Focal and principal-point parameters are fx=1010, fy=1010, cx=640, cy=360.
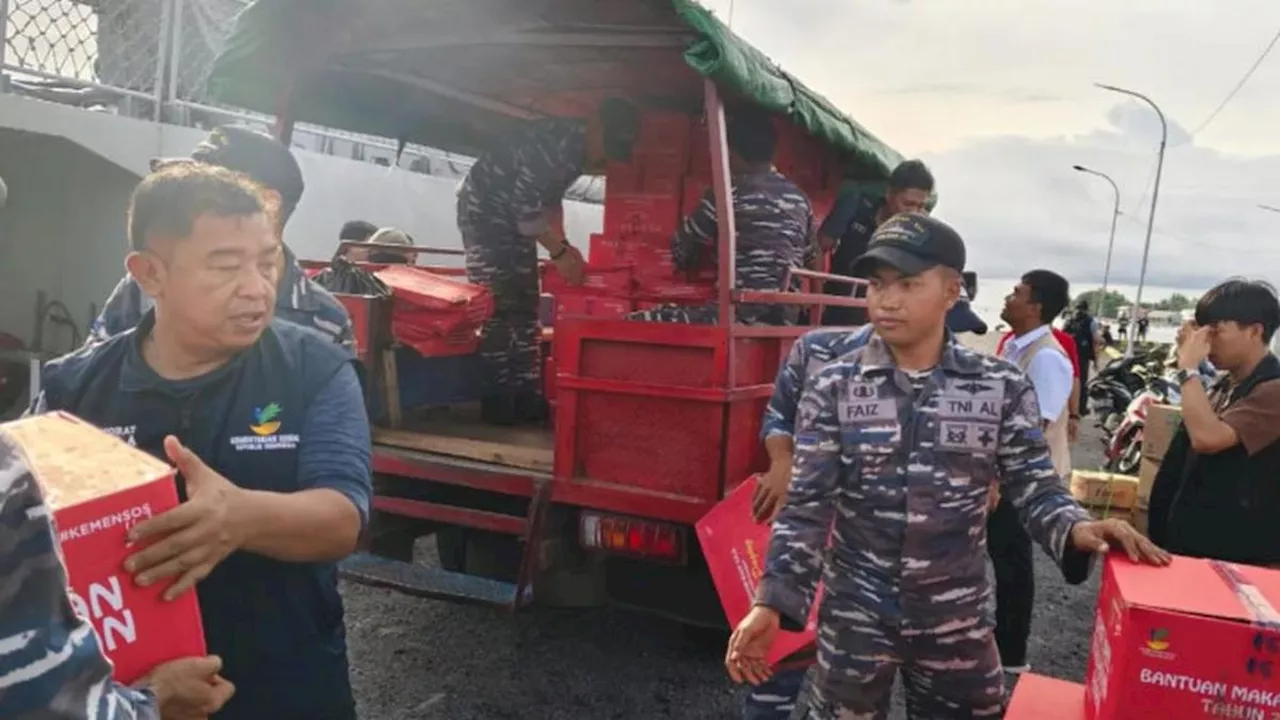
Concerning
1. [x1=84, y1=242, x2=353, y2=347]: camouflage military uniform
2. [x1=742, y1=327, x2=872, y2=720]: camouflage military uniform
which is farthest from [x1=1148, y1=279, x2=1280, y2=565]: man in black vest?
[x1=84, y1=242, x2=353, y2=347]: camouflage military uniform

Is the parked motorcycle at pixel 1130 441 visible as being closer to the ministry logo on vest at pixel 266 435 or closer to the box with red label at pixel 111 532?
the ministry logo on vest at pixel 266 435

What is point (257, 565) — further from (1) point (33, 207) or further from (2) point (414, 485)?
(1) point (33, 207)

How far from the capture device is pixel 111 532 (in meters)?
1.15

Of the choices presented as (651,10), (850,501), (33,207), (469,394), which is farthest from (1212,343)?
(33,207)

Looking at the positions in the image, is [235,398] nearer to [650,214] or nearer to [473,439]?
[473,439]

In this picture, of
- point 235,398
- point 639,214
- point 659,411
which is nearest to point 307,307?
point 235,398

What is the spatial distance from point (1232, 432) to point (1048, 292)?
1348 millimetres

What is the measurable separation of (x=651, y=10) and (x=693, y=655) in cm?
249

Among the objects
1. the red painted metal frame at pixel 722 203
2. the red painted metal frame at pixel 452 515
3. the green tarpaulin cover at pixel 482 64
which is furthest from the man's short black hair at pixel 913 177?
the red painted metal frame at pixel 452 515

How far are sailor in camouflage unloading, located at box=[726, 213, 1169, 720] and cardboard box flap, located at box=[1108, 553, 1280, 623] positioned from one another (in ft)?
1.32

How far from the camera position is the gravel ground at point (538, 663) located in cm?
359

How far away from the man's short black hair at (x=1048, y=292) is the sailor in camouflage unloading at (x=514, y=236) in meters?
2.21

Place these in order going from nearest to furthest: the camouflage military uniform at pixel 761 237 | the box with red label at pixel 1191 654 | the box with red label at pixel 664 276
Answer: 1. the box with red label at pixel 1191 654
2. the camouflage military uniform at pixel 761 237
3. the box with red label at pixel 664 276

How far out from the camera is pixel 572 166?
497 centimetres
